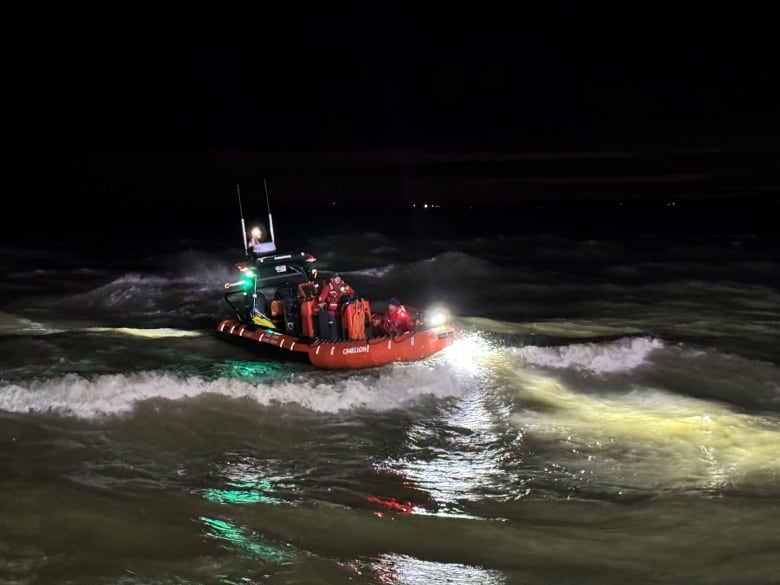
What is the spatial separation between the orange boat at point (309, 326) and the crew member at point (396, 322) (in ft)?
0.42

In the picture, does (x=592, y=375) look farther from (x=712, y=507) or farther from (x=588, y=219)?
(x=588, y=219)

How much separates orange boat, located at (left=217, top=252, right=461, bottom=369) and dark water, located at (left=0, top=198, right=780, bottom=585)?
365 millimetres

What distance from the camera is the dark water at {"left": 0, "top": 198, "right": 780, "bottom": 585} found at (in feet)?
20.8

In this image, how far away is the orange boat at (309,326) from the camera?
13.1m

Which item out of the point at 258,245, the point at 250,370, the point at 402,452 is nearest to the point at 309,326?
the point at 250,370

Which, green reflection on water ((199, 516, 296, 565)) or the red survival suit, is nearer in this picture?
green reflection on water ((199, 516, 296, 565))

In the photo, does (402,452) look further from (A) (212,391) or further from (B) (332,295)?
(B) (332,295)

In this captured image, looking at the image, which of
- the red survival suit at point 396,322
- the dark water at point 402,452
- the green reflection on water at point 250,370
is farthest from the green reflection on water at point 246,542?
the red survival suit at point 396,322

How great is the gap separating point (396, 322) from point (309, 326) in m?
1.41

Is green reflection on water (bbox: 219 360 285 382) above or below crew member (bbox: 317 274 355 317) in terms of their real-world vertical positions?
below

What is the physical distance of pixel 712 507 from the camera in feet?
24.5

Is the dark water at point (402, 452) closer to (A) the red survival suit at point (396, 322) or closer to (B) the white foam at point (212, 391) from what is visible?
(B) the white foam at point (212, 391)

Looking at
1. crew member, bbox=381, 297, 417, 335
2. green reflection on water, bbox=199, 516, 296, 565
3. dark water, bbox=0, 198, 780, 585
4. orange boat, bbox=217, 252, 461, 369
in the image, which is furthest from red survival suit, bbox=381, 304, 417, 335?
green reflection on water, bbox=199, 516, 296, 565

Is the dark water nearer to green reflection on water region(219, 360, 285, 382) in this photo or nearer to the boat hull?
green reflection on water region(219, 360, 285, 382)
